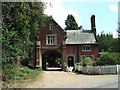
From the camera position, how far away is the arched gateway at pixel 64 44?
39719mm

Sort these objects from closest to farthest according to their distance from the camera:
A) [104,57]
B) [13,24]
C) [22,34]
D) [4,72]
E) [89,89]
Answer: [89,89] → [4,72] → [13,24] → [22,34] → [104,57]

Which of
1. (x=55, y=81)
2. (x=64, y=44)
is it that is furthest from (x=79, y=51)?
(x=55, y=81)

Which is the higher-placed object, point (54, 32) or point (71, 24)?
point (71, 24)

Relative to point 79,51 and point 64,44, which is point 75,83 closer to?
point 64,44

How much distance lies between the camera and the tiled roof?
137ft

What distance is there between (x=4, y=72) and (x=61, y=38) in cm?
2581

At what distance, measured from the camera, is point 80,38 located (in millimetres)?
42750

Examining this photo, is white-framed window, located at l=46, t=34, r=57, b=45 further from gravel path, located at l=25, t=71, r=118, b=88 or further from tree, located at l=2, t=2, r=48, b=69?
tree, located at l=2, t=2, r=48, b=69

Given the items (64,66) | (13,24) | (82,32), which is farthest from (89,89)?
(82,32)

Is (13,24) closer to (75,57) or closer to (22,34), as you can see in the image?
(22,34)

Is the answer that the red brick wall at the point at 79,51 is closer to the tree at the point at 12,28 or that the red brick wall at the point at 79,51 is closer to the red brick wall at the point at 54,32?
the red brick wall at the point at 54,32

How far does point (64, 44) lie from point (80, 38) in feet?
16.4

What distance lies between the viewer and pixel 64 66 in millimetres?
38594

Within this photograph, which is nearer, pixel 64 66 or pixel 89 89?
pixel 89 89
